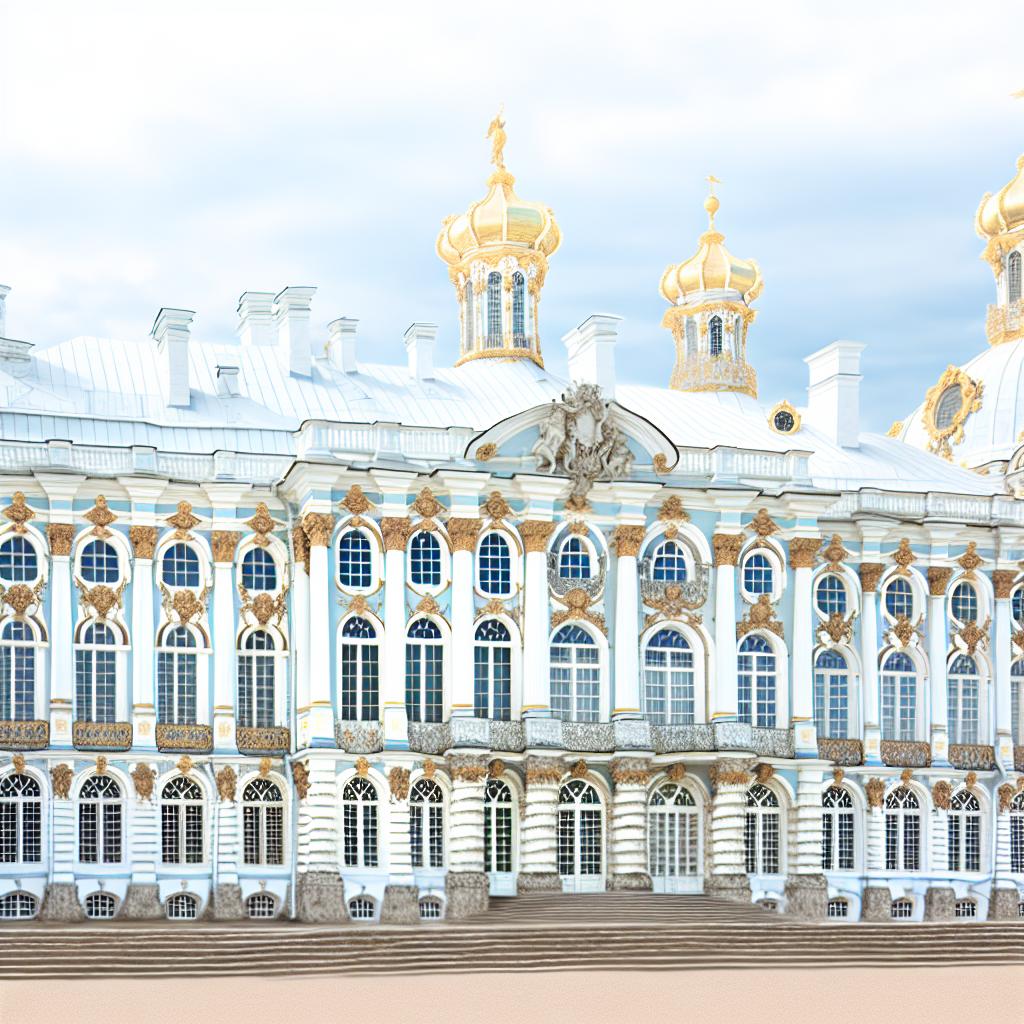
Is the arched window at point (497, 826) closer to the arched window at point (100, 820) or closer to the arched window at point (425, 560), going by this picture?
the arched window at point (425, 560)

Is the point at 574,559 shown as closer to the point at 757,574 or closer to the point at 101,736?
the point at 757,574

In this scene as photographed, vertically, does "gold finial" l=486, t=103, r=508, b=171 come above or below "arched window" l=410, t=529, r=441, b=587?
above

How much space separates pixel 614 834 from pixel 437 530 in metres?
7.02

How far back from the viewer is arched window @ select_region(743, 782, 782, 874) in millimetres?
44562

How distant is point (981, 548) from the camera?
1902 inches

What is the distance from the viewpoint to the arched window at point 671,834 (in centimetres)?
4394

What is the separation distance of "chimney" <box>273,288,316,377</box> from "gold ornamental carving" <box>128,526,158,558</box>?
671 centimetres

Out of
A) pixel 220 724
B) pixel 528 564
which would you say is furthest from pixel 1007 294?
pixel 220 724

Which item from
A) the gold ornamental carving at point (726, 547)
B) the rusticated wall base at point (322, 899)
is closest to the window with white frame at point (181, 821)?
the rusticated wall base at point (322, 899)

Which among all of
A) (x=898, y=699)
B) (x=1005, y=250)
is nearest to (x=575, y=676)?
A: (x=898, y=699)

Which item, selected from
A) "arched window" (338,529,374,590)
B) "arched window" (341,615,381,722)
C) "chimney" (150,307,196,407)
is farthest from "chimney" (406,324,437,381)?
"arched window" (341,615,381,722)

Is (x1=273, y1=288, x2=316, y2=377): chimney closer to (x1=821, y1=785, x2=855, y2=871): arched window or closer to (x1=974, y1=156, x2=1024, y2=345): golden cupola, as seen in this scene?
(x1=821, y1=785, x2=855, y2=871): arched window

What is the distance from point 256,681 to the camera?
140ft

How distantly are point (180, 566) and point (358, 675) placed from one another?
411 centimetres
